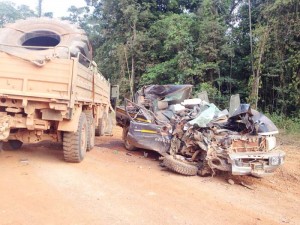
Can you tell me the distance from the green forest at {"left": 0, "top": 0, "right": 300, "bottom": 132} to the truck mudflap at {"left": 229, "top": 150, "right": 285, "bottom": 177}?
884 cm

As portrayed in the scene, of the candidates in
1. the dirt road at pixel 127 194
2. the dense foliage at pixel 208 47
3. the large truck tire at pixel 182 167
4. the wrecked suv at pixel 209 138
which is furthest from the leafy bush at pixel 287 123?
the large truck tire at pixel 182 167

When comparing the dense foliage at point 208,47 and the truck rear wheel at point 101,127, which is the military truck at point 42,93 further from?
the dense foliage at point 208,47

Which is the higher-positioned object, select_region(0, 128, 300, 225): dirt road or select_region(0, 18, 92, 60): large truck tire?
select_region(0, 18, 92, 60): large truck tire

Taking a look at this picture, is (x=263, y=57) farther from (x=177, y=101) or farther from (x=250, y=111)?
(x=250, y=111)

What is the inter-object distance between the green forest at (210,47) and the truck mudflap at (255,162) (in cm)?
884

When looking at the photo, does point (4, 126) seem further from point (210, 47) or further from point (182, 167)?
point (210, 47)

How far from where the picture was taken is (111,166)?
6.25 m

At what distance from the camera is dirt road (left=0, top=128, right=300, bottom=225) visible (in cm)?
366

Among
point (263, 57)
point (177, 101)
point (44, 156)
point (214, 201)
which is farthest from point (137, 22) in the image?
point (214, 201)

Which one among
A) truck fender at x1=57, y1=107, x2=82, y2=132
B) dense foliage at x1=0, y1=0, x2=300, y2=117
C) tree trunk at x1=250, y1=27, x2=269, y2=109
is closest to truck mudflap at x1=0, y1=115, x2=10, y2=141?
truck fender at x1=57, y1=107, x2=82, y2=132

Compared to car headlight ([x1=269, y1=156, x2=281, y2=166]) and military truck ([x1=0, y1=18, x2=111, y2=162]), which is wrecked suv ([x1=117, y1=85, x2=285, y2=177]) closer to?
car headlight ([x1=269, y1=156, x2=281, y2=166])

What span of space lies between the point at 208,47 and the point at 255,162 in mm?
13067

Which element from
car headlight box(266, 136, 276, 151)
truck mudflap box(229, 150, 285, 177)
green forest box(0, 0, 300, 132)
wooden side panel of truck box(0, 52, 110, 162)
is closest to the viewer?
wooden side panel of truck box(0, 52, 110, 162)

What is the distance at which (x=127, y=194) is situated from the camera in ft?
14.8
